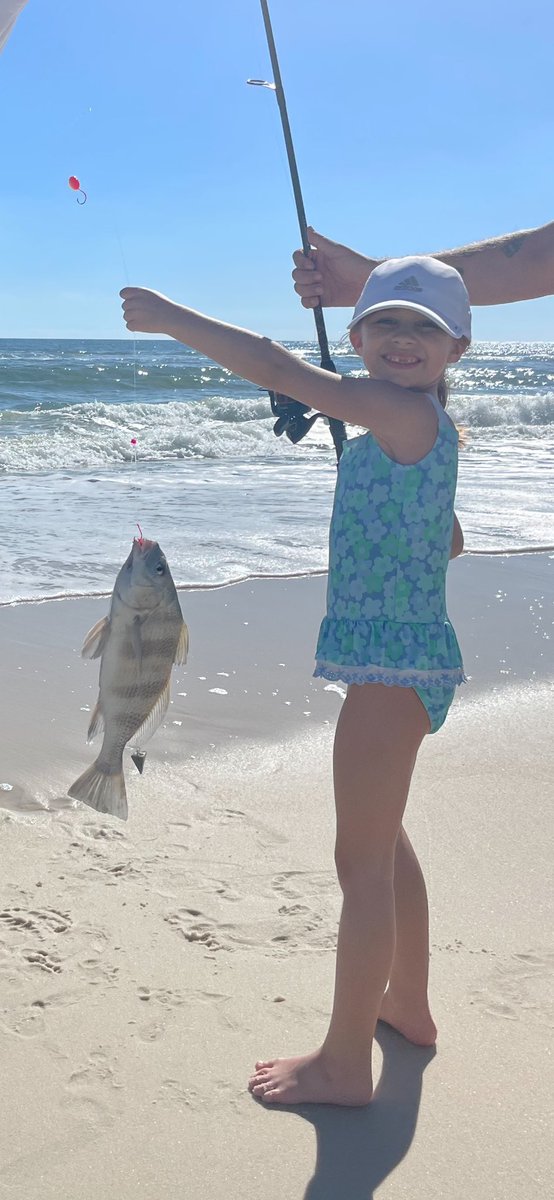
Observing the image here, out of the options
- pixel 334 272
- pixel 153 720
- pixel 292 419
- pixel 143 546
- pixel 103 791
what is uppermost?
pixel 334 272

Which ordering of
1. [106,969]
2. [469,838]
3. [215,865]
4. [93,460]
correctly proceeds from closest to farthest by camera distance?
[106,969], [215,865], [469,838], [93,460]

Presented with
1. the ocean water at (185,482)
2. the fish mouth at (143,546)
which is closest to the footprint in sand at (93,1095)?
the fish mouth at (143,546)

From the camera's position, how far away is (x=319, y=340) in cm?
328

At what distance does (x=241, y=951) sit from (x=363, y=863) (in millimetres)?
870

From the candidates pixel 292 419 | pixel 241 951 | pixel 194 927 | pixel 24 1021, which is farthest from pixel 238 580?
pixel 24 1021

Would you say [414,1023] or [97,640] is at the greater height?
[97,640]

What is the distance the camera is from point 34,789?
439 centimetres

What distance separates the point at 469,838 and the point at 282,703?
1.50 metres

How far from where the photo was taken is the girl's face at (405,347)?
2584 millimetres

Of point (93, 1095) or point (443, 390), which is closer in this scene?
point (93, 1095)

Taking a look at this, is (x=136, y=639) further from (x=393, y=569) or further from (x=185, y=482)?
(x=185, y=482)

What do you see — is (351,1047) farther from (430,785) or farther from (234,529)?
(234,529)

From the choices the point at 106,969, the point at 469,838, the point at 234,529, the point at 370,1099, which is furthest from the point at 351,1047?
the point at 234,529

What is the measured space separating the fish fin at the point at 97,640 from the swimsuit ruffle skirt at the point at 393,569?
1.66 feet
